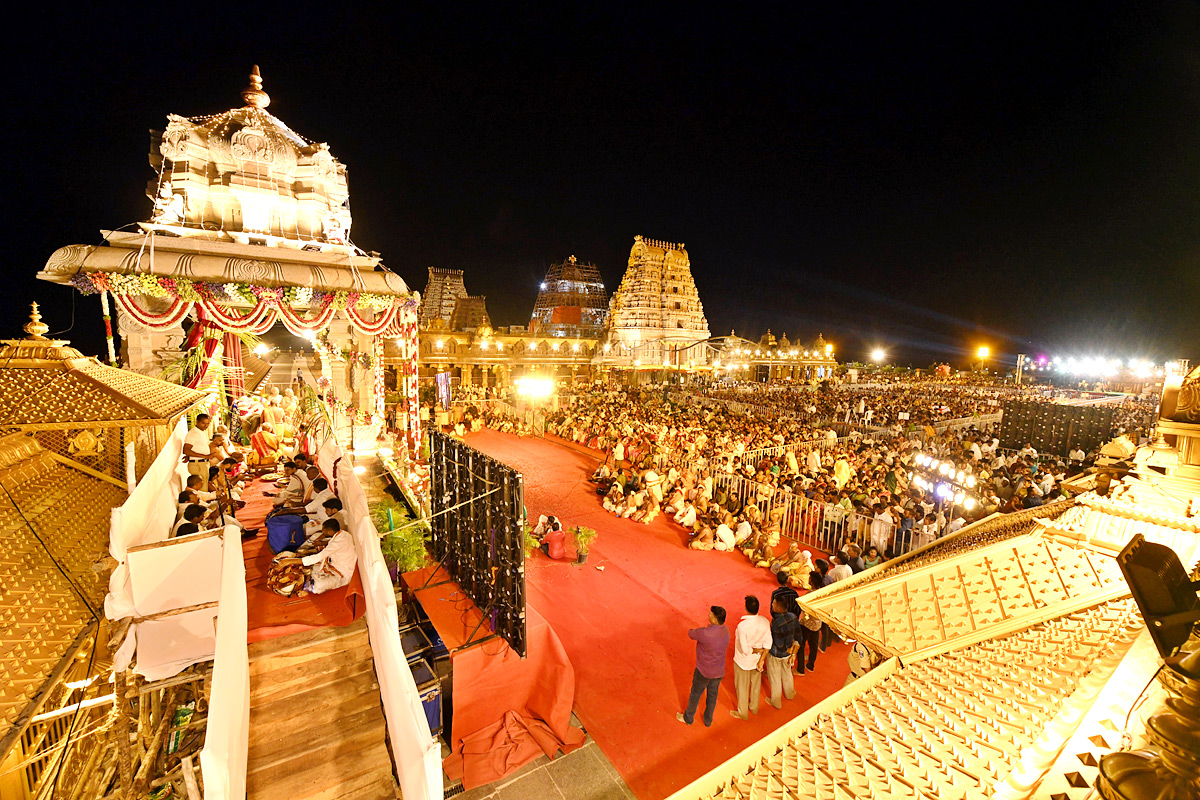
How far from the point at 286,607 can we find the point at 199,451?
338 cm

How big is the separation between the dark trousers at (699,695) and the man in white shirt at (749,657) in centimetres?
35

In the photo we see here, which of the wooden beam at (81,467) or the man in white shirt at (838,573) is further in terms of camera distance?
the man in white shirt at (838,573)

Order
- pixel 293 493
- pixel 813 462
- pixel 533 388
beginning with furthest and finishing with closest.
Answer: pixel 533 388 < pixel 813 462 < pixel 293 493

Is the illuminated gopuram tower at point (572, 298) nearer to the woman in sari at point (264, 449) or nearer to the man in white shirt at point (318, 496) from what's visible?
the woman in sari at point (264, 449)

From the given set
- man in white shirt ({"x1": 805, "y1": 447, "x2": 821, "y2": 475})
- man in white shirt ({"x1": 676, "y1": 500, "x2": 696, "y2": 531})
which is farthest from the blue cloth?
man in white shirt ({"x1": 805, "y1": 447, "x2": 821, "y2": 475})

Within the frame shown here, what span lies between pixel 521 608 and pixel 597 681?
5.65 feet

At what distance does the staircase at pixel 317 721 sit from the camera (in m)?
3.48

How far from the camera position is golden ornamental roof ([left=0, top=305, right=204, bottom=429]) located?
11.1 ft

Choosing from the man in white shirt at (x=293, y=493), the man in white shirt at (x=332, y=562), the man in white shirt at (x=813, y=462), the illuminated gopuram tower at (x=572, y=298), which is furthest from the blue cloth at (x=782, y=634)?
the illuminated gopuram tower at (x=572, y=298)

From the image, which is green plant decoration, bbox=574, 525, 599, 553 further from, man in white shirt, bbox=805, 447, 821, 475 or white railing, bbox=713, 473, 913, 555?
man in white shirt, bbox=805, 447, 821, 475

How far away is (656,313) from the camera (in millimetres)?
48969

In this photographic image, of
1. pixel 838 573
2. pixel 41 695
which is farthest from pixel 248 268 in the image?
pixel 838 573

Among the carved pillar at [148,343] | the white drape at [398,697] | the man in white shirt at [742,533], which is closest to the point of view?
the white drape at [398,697]

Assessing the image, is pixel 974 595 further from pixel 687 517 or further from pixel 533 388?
pixel 533 388
